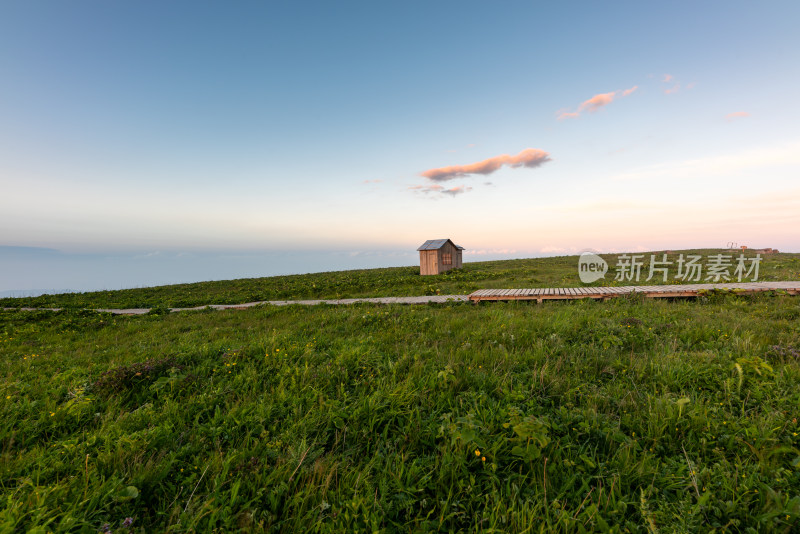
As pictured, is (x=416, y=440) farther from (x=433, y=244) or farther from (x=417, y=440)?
(x=433, y=244)

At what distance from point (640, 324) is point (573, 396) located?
4.66m

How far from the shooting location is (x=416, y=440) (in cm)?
331

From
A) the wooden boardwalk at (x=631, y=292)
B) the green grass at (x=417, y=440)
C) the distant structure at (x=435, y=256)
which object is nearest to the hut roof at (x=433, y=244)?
the distant structure at (x=435, y=256)

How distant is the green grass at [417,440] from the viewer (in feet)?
7.85

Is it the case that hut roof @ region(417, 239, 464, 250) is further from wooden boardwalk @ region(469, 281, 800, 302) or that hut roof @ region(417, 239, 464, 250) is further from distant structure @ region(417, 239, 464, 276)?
wooden boardwalk @ region(469, 281, 800, 302)

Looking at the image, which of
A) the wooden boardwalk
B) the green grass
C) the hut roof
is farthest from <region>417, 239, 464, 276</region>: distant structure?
the green grass

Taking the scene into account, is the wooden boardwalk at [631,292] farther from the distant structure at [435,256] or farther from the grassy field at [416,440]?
the distant structure at [435,256]

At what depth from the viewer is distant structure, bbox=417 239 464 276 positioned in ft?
96.8

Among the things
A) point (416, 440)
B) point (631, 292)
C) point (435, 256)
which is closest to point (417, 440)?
point (416, 440)

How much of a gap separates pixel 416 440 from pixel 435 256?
26492 millimetres

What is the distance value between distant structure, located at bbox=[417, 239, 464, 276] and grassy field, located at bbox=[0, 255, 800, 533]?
23.4 meters

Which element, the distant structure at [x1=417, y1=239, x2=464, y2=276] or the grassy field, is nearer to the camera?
the grassy field

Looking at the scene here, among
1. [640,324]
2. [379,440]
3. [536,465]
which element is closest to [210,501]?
[379,440]

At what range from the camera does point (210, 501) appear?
242 centimetres
